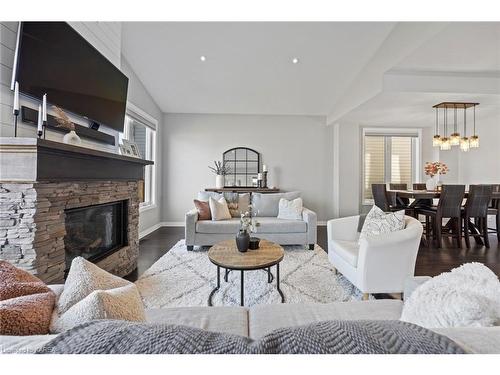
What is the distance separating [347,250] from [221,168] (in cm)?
395

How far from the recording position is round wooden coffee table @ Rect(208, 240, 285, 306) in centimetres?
192

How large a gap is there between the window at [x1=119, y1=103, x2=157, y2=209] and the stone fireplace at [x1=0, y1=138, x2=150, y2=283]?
2.04 metres

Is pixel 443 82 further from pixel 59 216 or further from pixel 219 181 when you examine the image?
pixel 59 216

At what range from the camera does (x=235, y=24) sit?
334cm

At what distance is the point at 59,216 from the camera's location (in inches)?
68.6

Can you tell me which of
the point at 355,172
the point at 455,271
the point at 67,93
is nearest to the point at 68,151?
the point at 67,93

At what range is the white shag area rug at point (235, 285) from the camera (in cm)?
216

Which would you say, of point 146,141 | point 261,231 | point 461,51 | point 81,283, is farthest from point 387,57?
point 146,141

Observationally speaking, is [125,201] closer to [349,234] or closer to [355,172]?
[349,234]

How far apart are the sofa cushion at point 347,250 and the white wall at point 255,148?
3303mm

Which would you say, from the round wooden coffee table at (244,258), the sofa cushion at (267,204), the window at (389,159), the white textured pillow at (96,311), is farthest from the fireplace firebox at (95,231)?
the window at (389,159)

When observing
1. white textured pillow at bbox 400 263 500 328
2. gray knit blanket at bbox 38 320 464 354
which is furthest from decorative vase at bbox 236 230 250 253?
gray knit blanket at bbox 38 320 464 354

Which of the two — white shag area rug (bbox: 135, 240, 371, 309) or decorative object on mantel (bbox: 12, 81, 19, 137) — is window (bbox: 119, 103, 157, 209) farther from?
decorative object on mantel (bbox: 12, 81, 19, 137)
